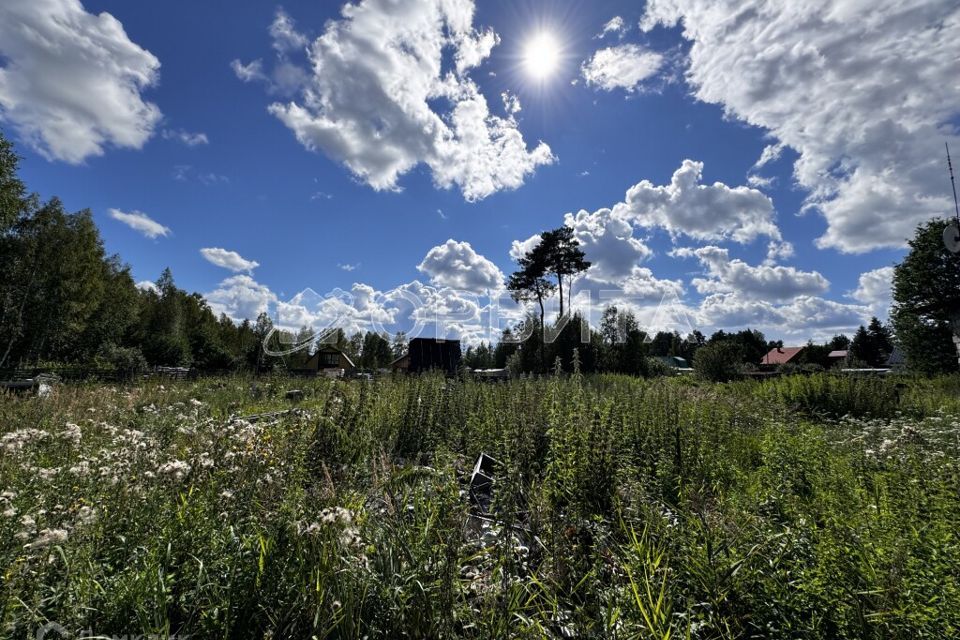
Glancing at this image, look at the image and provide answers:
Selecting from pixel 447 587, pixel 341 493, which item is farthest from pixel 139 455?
pixel 447 587

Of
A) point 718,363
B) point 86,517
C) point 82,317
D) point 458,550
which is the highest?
point 82,317

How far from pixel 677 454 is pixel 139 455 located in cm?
449

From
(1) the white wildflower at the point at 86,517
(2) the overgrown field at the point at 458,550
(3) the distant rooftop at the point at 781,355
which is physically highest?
(3) the distant rooftop at the point at 781,355

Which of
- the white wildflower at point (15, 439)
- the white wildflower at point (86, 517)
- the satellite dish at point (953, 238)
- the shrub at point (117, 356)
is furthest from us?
the shrub at point (117, 356)

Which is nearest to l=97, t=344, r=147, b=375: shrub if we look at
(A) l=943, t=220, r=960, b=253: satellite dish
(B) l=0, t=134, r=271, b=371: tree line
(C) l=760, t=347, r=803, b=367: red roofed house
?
(B) l=0, t=134, r=271, b=371: tree line

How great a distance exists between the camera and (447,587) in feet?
5.62

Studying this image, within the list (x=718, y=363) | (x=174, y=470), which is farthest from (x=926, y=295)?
(x=174, y=470)

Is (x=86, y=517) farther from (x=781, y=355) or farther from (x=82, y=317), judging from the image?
(x=781, y=355)

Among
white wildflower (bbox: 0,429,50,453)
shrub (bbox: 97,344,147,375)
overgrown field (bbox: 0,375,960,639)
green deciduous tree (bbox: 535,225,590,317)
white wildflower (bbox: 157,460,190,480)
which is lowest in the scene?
overgrown field (bbox: 0,375,960,639)

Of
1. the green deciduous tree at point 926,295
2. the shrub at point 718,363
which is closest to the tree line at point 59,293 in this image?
the shrub at point 718,363

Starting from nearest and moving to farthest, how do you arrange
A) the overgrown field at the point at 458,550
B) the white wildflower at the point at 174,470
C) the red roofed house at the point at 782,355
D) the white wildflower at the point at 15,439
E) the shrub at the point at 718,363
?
the overgrown field at the point at 458,550
the white wildflower at the point at 174,470
the white wildflower at the point at 15,439
the shrub at the point at 718,363
the red roofed house at the point at 782,355

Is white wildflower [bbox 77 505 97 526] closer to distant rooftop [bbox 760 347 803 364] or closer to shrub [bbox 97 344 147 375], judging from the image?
shrub [bbox 97 344 147 375]

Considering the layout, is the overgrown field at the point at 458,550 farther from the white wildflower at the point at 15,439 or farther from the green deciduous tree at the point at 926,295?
the green deciduous tree at the point at 926,295

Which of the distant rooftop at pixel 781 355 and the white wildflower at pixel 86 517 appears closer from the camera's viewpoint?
the white wildflower at pixel 86 517
